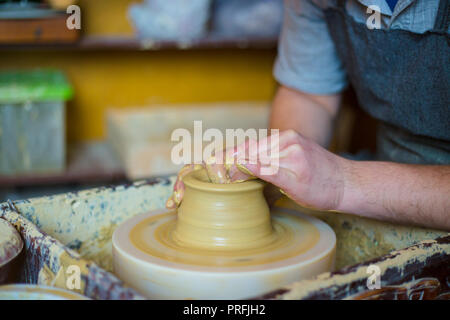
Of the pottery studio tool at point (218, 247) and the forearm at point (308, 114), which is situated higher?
the forearm at point (308, 114)

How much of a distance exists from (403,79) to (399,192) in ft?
1.07

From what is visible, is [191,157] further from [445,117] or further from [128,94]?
[445,117]

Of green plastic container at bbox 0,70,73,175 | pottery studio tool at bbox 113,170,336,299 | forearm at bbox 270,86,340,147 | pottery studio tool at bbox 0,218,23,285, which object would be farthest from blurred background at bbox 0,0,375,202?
pottery studio tool at bbox 0,218,23,285

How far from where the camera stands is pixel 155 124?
107 inches

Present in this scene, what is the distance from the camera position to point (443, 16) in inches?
41.6

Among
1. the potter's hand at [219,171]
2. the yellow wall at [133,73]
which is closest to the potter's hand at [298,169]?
the potter's hand at [219,171]

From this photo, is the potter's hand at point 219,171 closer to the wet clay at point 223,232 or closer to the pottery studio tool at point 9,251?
the wet clay at point 223,232

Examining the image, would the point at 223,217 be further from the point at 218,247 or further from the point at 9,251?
the point at 9,251

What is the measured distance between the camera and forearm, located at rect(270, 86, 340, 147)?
4.88 feet

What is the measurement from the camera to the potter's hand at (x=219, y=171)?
0.98m

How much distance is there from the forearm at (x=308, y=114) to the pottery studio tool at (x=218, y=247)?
0.43m

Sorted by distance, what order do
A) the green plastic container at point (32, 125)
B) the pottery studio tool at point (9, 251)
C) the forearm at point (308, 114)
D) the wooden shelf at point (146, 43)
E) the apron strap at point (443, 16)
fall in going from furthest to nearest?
the wooden shelf at point (146, 43)
the green plastic container at point (32, 125)
the forearm at point (308, 114)
the apron strap at point (443, 16)
the pottery studio tool at point (9, 251)

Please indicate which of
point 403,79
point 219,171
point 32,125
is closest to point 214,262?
point 219,171
